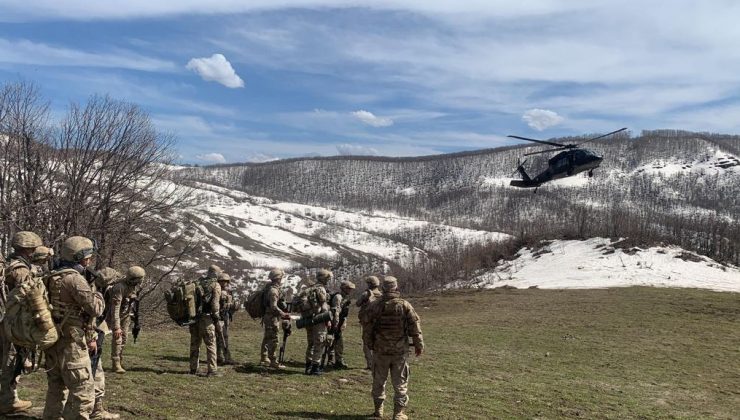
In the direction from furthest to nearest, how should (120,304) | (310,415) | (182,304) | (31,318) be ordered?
(182,304), (120,304), (310,415), (31,318)

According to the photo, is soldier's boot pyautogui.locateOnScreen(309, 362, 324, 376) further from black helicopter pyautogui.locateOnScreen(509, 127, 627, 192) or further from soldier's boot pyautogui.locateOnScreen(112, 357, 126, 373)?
black helicopter pyautogui.locateOnScreen(509, 127, 627, 192)

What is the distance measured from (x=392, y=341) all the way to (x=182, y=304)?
16.6 ft

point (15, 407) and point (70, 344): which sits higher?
point (70, 344)

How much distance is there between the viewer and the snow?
4784 cm

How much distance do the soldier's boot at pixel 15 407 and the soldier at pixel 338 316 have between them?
6.71 meters

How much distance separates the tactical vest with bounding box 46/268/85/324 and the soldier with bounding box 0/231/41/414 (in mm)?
293

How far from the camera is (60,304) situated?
7.10m

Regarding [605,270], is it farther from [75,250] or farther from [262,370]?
[75,250]

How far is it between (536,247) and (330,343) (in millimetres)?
58733

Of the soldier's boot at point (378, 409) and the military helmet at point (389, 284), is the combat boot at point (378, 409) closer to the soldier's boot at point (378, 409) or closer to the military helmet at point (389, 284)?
the soldier's boot at point (378, 409)

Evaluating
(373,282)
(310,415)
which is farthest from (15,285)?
(373,282)

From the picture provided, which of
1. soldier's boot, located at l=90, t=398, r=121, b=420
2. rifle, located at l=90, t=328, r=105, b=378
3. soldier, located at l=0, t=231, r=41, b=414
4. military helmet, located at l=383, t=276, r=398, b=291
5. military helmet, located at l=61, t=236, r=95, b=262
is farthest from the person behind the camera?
military helmet, located at l=383, t=276, r=398, b=291

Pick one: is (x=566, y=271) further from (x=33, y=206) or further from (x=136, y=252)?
(x=33, y=206)

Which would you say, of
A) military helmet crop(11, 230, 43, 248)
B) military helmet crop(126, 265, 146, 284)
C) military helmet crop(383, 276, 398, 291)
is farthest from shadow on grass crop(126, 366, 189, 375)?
military helmet crop(383, 276, 398, 291)
